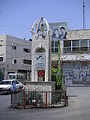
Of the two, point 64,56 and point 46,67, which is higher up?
point 64,56

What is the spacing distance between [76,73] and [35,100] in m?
30.4

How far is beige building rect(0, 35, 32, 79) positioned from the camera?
185 feet

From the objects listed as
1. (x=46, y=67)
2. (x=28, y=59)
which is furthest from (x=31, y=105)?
(x=28, y=59)

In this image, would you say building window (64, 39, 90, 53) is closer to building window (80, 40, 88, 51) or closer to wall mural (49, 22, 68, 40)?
building window (80, 40, 88, 51)

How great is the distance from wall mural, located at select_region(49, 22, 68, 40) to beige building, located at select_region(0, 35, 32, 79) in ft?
48.7

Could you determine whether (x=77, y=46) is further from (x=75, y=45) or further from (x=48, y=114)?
(x=48, y=114)

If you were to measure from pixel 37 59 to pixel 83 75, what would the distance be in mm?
28107

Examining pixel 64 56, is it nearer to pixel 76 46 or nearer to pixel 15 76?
pixel 76 46

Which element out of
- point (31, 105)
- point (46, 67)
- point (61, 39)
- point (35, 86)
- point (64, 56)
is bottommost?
point (31, 105)

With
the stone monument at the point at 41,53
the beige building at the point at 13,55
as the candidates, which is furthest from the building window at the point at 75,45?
the stone monument at the point at 41,53

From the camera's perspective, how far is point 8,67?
57562 mm

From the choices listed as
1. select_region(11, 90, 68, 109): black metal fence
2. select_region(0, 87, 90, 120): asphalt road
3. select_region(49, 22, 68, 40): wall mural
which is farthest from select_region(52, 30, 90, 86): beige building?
select_region(0, 87, 90, 120): asphalt road

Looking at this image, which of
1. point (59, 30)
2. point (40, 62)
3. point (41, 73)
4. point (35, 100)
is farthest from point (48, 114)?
point (59, 30)

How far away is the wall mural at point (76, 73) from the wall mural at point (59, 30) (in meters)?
5.12
